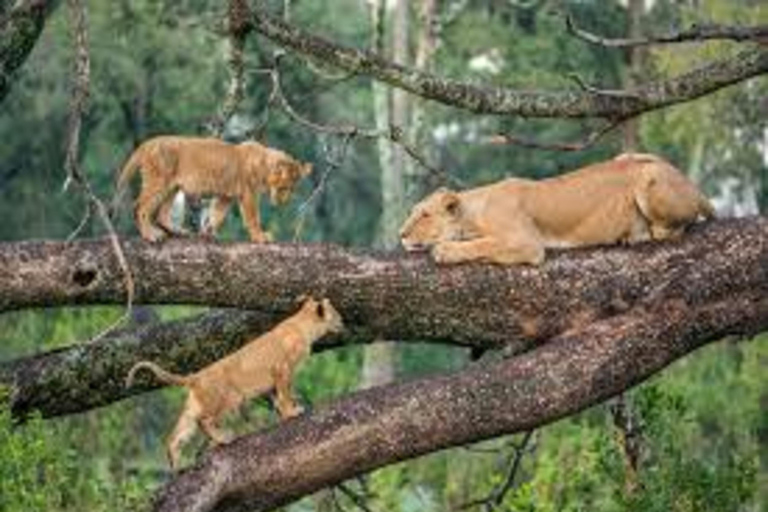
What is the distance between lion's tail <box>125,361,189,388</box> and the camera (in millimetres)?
9336

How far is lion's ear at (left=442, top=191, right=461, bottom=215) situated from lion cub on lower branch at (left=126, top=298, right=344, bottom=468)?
1.09m

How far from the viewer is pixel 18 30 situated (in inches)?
426

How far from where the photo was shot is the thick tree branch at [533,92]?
400 inches

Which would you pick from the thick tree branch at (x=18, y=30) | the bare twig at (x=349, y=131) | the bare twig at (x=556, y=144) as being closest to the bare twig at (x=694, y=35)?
the bare twig at (x=556, y=144)

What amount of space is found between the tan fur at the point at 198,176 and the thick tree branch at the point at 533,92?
70 centimetres

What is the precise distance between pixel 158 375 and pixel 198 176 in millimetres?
1218

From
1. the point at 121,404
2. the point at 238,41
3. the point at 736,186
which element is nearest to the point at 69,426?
the point at 121,404

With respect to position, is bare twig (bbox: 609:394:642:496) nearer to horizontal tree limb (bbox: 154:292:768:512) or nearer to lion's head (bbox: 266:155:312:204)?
horizontal tree limb (bbox: 154:292:768:512)

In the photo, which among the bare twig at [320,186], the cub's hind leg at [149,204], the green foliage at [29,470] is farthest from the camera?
the bare twig at [320,186]

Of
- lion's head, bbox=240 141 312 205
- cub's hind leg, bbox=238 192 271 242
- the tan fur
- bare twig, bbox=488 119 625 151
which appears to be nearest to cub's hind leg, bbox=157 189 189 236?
the tan fur

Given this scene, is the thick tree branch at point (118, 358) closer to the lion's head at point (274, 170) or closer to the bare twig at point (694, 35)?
the lion's head at point (274, 170)

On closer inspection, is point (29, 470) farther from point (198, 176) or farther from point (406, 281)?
point (406, 281)

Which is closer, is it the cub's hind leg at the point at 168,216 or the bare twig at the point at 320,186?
the cub's hind leg at the point at 168,216

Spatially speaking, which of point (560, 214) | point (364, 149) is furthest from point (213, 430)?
point (364, 149)
